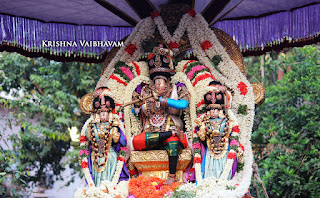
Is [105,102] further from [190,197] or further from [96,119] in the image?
[190,197]

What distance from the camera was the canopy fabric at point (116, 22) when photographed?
695 centimetres

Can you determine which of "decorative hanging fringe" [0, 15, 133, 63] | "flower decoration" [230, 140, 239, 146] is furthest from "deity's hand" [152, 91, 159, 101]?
"decorative hanging fringe" [0, 15, 133, 63]

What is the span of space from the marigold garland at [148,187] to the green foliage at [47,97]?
4927mm

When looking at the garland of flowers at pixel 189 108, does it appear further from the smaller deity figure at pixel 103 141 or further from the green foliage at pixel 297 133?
the green foliage at pixel 297 133

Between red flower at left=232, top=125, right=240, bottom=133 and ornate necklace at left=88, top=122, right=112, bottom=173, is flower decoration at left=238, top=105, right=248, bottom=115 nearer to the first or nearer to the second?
red flower at left=232, top=125, right=240, bottom=133

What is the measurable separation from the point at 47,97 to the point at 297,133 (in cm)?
639

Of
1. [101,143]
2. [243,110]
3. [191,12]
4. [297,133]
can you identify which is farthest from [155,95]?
[297,133]

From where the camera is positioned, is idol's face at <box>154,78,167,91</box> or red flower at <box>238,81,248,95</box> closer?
red flower at <box>238,81,248,95</box>

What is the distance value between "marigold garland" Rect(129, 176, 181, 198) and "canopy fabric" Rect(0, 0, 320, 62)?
2857mm

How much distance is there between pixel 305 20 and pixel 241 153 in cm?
300

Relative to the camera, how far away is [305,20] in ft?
23.9

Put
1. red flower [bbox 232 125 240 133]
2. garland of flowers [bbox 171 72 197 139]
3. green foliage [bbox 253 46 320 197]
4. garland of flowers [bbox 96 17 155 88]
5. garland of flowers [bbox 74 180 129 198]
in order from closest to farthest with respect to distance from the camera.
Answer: garland of flowers [bbox 74 180 129 198] < red flower [bbox 232 125 240 133] < garland of flowers [bbox 171 72 197 139] < garland of flowers [bbox 96 17 155 88] < green foliage [bbox 253 46 320 197]

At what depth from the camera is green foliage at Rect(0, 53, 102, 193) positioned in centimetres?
1054

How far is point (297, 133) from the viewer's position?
8.15 meters
